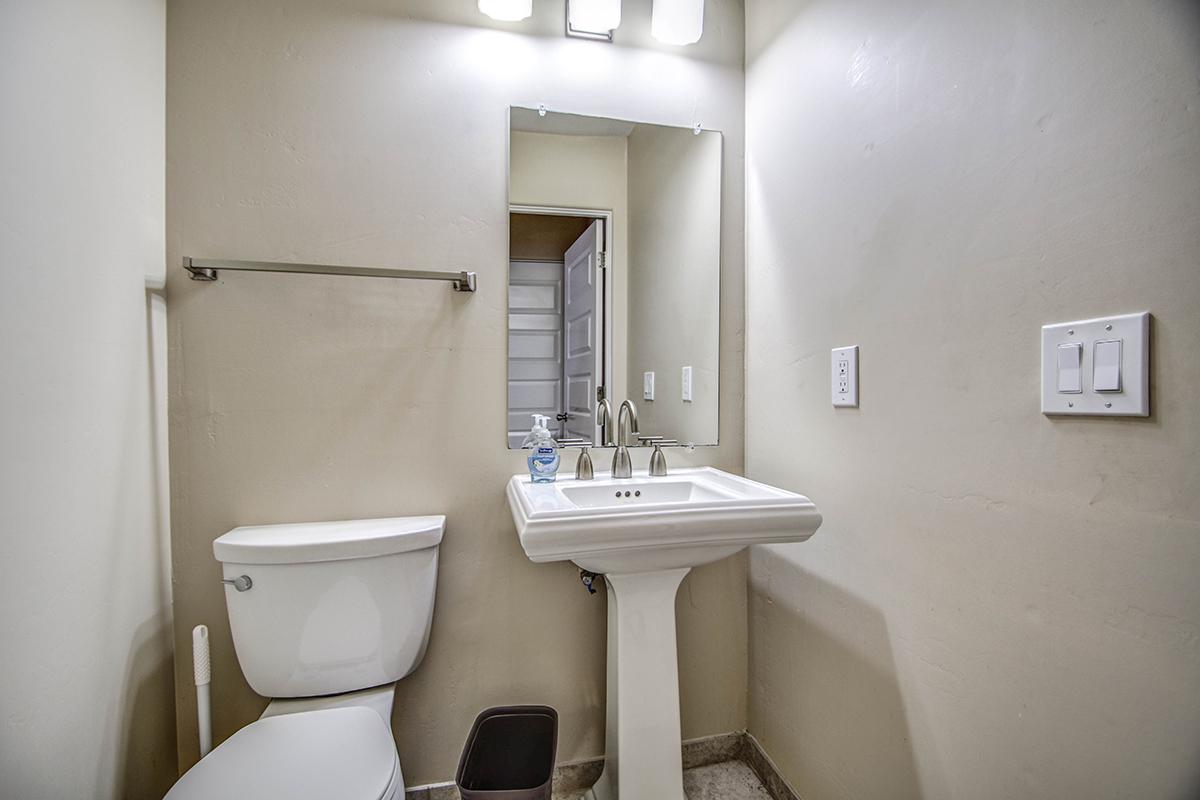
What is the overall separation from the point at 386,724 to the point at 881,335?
4.22ft

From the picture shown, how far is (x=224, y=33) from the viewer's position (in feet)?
3.93

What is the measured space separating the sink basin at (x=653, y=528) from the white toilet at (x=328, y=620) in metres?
0.32

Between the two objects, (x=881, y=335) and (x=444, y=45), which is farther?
(x=444, y=45)

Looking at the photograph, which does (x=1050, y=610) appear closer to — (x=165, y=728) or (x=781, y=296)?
(x=781, y=296)

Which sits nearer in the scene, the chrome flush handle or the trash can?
the chrome flush handle

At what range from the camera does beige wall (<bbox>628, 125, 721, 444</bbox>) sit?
1.42 metres

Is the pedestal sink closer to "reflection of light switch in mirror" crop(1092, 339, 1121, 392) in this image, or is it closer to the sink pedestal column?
the sink pedestal column

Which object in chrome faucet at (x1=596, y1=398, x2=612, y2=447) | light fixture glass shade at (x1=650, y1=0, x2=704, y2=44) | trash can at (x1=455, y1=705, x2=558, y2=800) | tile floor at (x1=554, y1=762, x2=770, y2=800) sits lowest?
tile floor at (x1=554, y1=762, x2=770, y2=800)

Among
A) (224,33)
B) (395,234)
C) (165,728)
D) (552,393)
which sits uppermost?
(224,33)

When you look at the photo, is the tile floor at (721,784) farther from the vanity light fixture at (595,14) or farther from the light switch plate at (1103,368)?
the vanity light fixture at (595,14)

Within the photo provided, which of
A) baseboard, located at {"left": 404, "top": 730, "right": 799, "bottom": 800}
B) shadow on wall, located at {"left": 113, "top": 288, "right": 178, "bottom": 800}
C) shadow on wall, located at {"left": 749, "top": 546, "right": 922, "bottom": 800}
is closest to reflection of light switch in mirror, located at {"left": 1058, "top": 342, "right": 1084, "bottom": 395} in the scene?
shadow on wall, located at {"left": 749, "top": 546, "right": 922, "bottom": 800}

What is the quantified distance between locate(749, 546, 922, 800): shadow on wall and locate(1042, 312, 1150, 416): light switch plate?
1.79 ft

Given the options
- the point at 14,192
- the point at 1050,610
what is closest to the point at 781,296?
the point at 1050,610

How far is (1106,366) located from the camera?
627mm
